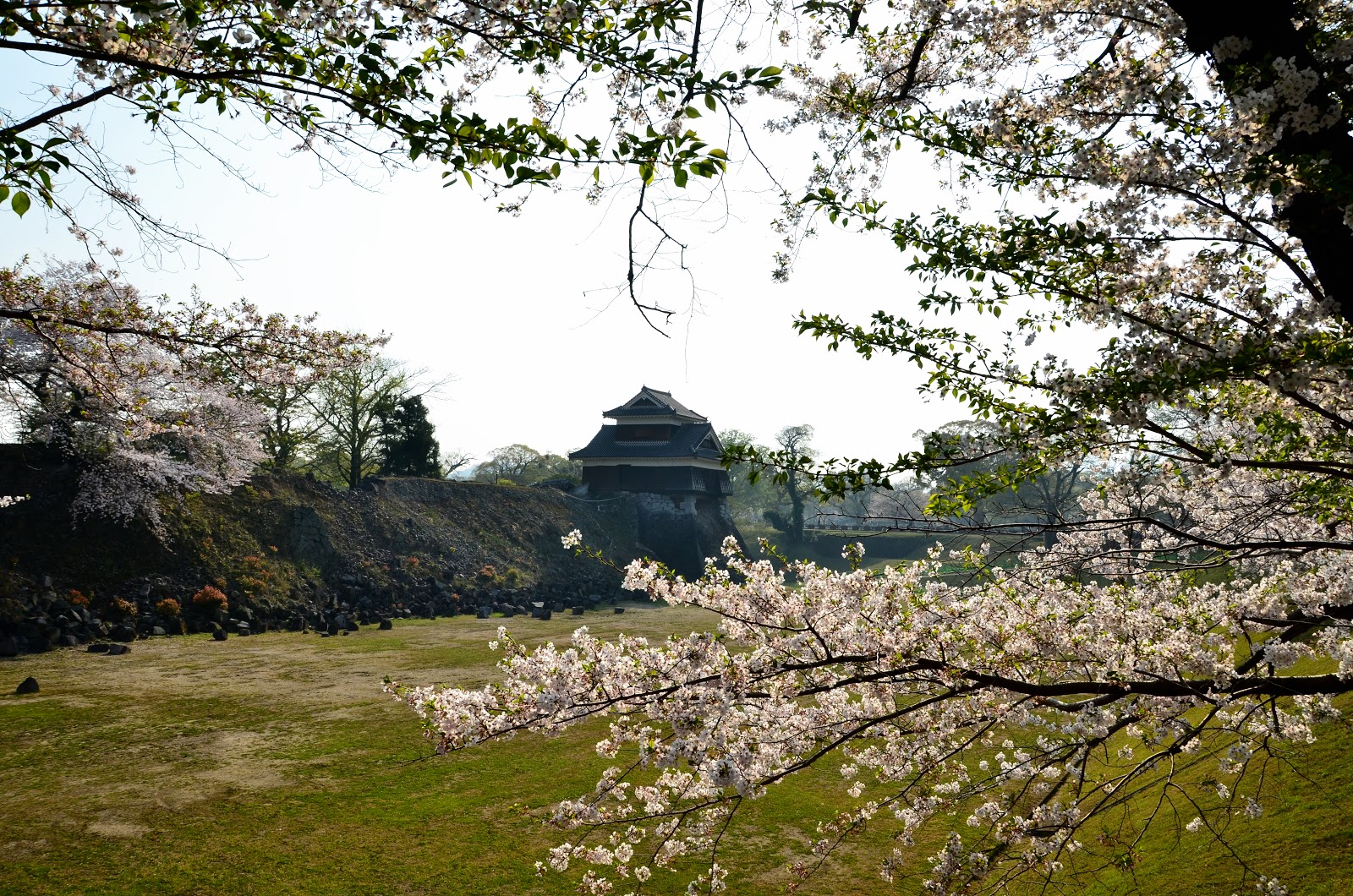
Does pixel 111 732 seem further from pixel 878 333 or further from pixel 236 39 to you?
pixel 878 333

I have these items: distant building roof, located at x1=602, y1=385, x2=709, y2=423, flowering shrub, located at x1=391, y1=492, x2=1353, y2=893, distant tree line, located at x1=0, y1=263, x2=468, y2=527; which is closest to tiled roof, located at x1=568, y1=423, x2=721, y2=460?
distant building roof, located at x1=602, y1=385, x2=709, y2=423

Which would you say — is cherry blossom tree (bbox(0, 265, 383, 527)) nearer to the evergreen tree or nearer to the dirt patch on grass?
the dirt patch on grass

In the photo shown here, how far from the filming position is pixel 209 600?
19.2 meters

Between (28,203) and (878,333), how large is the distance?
433 centimetres

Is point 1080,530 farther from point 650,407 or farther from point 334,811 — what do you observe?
point 650,407

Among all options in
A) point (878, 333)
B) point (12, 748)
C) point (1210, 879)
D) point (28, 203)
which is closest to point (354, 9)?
point (28, 203)

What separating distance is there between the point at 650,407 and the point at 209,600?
2465cm

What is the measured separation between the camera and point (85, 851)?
6449mm

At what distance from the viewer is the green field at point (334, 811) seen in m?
5.33

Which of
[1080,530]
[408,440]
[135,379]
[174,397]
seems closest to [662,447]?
[408,440]

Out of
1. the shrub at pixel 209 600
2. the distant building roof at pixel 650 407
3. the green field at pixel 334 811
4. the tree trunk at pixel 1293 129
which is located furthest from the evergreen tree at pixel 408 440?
the tree trunk at pixel 1293 129

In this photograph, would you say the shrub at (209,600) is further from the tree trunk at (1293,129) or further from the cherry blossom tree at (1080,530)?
the tree trunk at (1293,129)

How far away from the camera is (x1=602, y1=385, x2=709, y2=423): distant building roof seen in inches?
1601

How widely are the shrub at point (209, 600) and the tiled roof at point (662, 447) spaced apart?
22375 millimetres
